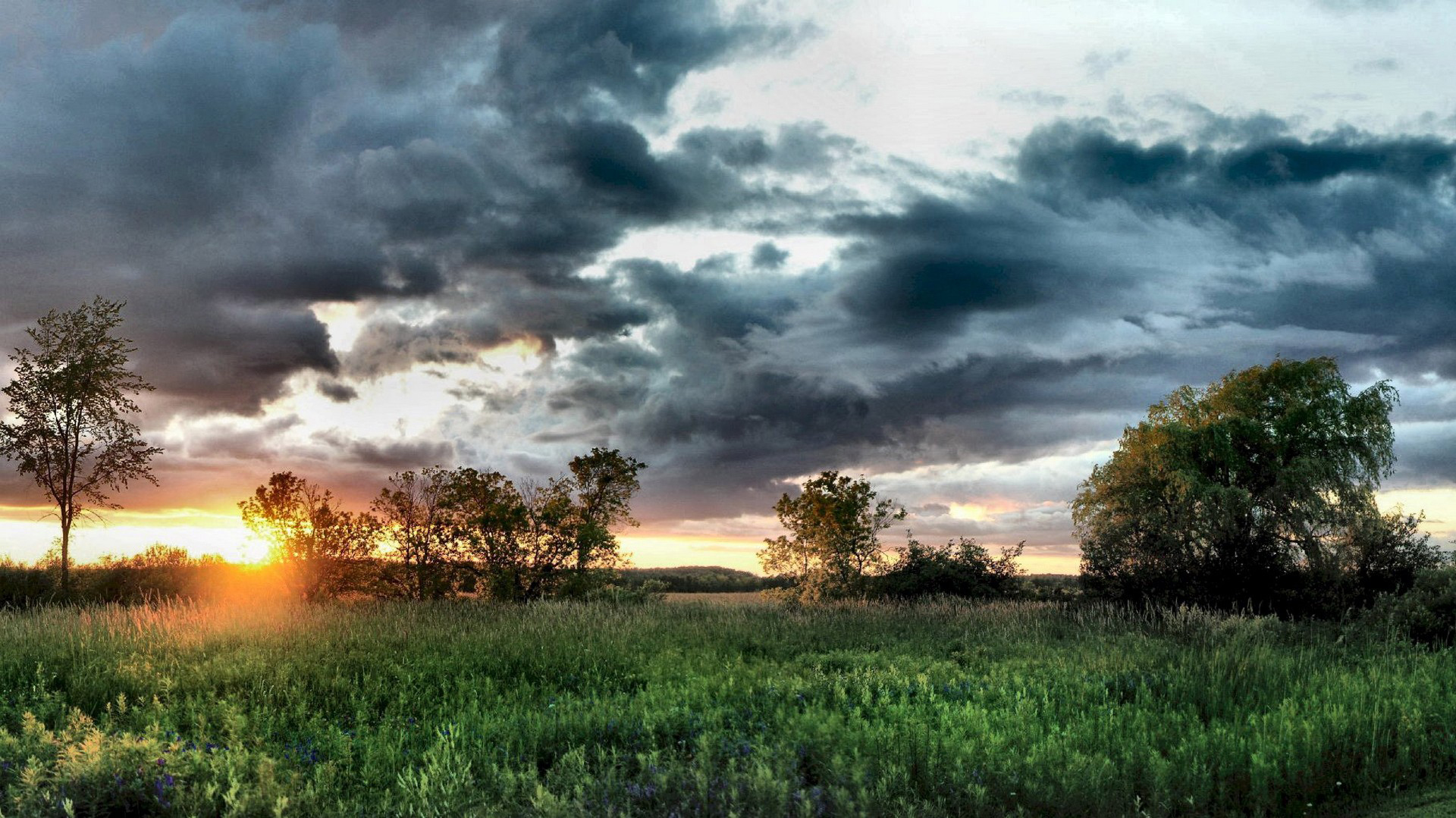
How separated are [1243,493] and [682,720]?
26.5 m

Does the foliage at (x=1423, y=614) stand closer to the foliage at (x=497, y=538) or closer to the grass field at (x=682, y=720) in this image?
the grass field at (x=682, y=720)

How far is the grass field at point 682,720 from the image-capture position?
19.9 ft

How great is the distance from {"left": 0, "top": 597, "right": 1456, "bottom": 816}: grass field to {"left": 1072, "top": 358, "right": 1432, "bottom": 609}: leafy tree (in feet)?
24.6

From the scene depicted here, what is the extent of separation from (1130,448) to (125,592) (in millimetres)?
35183

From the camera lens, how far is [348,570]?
22.5m

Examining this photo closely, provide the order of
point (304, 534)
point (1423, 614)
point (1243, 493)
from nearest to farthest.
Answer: point (1423, 614), point (304, 534), point (1243, 493)

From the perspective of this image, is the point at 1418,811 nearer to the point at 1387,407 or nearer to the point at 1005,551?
the point at 1005,551

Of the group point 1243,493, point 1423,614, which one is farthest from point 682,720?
point 1243,493

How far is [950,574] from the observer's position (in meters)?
28.6

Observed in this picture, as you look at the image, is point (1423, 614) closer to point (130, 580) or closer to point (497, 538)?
point (497, 538)

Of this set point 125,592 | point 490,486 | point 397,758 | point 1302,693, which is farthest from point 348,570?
point 1302,693

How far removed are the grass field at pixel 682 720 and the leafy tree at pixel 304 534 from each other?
5.47m

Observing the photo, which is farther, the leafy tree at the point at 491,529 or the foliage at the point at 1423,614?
the leafy tree at the point at 491,529

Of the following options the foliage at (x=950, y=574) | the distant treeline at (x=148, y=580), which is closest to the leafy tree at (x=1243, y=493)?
the foliage at (x=950, y=574)
